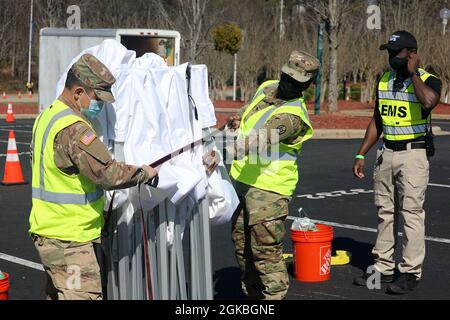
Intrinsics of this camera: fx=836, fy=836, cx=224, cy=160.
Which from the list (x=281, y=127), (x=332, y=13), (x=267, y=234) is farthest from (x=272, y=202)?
(x=332, y=13)

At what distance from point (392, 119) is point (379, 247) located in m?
1.04

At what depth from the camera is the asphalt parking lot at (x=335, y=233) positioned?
6570 millimetres

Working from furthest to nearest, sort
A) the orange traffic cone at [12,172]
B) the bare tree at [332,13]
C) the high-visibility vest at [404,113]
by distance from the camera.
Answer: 1. the bare tree at [332,13]
2. the orange traffic cone at [12,172]
3. the high-visibility vest at [404,113]

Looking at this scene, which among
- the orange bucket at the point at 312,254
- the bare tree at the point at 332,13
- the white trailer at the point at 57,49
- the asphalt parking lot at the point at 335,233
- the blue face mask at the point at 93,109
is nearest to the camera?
the blue face mask at the point at 93,109

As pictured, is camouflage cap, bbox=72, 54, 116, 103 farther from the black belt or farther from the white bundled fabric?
the black belt

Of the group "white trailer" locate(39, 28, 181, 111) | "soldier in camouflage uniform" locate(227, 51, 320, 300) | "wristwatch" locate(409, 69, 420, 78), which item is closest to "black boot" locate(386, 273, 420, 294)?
"soldier in camouflage uniform" locate(227, 51, 320, 300)

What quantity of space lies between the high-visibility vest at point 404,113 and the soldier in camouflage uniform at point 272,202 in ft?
3.60

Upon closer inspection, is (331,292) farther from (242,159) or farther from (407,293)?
(242,159)

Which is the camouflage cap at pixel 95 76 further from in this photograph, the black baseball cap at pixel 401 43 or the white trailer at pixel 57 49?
the white trailer at pixel 57 49

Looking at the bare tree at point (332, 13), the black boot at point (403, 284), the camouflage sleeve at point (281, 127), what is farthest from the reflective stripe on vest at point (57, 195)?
the bare tree at point (332, 13)

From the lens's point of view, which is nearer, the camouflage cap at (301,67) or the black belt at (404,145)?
the camouflage cap at (301,67)

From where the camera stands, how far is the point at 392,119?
6.51 metres

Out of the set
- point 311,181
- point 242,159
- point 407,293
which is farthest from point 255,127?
point 311,181

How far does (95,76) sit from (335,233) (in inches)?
195
